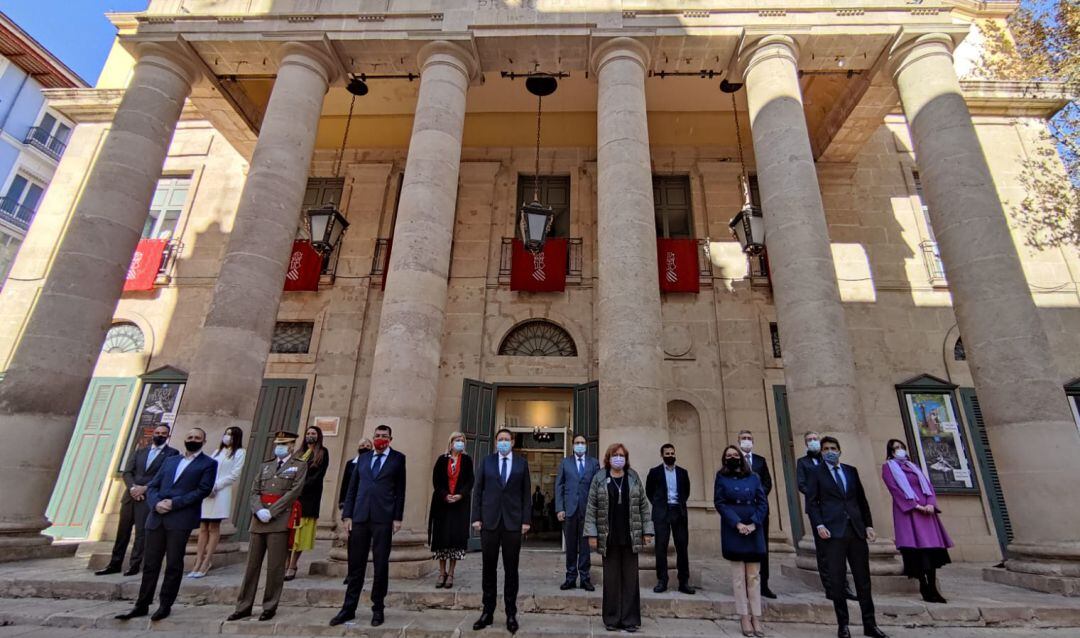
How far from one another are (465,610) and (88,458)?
32.9 ft

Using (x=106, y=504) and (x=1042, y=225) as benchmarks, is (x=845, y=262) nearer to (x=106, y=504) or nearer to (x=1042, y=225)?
(x=1042, y=225)

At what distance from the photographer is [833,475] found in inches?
188

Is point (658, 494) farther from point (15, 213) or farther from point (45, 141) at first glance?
point (45, 141)

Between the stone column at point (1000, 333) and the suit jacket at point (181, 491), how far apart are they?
9305 millimetres

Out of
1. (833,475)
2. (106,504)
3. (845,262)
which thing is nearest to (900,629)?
(833,475)

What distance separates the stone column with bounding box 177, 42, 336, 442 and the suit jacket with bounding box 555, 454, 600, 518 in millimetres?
4453

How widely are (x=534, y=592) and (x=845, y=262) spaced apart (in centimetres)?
1025

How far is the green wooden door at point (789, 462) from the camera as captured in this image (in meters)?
9.62

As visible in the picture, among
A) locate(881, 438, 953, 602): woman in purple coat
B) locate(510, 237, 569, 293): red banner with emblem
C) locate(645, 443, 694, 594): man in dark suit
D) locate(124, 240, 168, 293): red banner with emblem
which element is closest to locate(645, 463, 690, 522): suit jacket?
locate(645, 443, 694, 594): man in dark suit

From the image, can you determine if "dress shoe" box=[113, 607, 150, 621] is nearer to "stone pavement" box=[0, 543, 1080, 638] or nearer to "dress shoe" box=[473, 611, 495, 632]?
"stone pavement" box=[0, 543, 1080, 638]

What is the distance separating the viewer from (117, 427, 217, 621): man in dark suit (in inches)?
179

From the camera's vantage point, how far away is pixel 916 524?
18.7ft

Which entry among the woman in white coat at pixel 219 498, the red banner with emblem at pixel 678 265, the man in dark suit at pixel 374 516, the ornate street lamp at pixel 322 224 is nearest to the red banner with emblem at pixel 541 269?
the red banner with emblem at pixel 678 265

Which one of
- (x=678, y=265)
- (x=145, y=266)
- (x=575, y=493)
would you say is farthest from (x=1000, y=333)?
(x=145, y=266)
